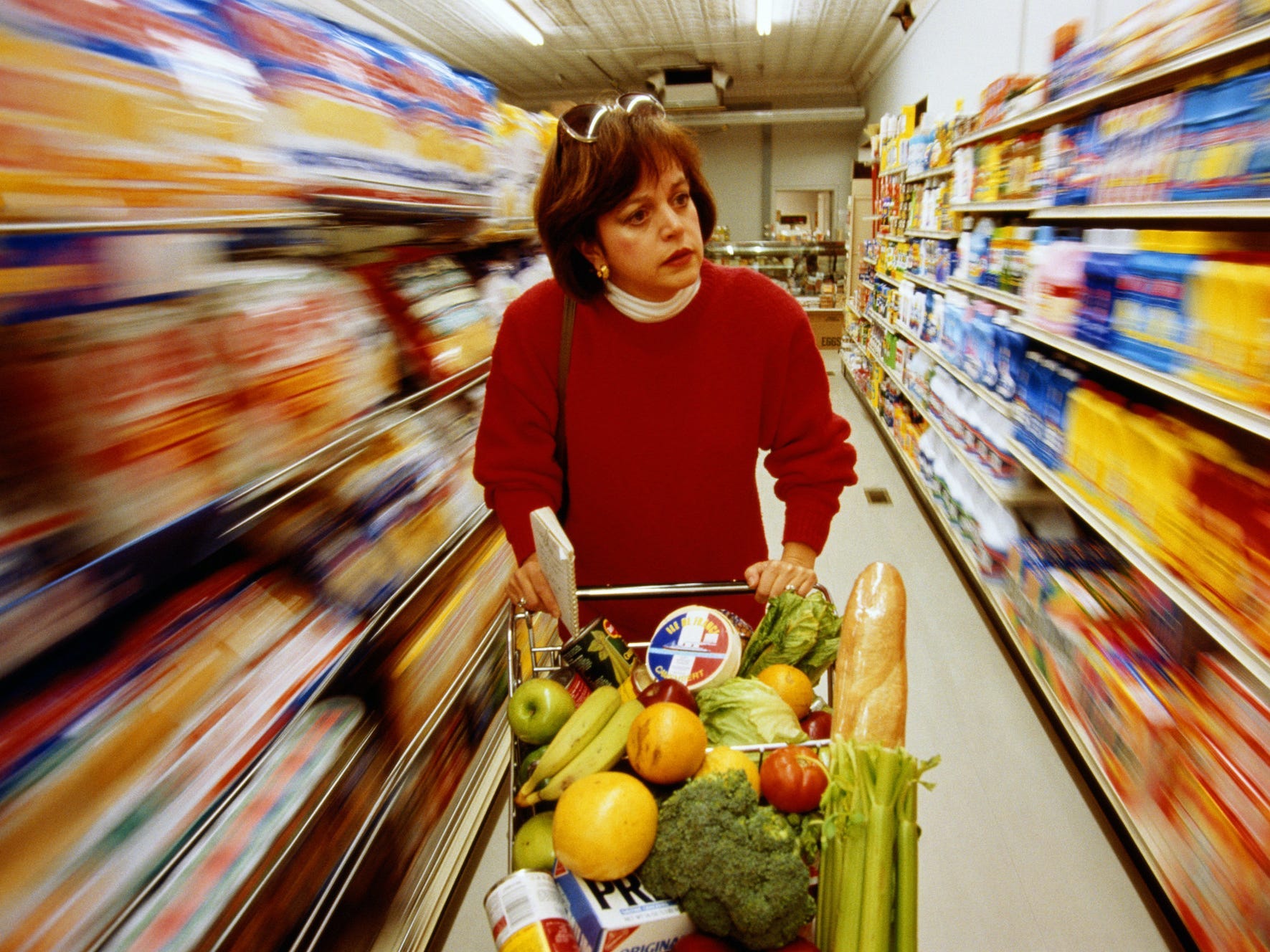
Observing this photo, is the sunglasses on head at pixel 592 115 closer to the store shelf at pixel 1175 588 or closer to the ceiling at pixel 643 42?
the store shelf at pixel 1175 588

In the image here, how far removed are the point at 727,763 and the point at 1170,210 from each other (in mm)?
1677

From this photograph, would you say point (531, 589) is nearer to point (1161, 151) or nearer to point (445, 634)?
point (445, 634)

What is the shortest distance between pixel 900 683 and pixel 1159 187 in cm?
154

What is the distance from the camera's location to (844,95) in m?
11.5

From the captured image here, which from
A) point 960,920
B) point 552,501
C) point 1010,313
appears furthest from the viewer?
point 1010,313

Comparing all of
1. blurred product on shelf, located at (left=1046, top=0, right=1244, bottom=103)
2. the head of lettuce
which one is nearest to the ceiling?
blurred product on shelf, located at (left=1046, top=0, right=1244, bottom=103)

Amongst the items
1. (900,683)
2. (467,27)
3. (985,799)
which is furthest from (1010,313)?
(467,27)

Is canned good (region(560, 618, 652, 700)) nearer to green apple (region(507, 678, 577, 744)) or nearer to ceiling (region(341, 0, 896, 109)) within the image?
green apple (region(507, 678, 577, 744))

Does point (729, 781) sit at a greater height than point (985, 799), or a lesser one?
greater

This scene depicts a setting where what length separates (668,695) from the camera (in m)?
1.05

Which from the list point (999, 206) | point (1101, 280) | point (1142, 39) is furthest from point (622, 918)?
point (999, 206)

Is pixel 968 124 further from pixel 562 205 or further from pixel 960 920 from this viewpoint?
pixel 960 920

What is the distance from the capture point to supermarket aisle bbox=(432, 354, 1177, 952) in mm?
1862

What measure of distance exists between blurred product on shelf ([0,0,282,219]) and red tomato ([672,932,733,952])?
1.11 metres
